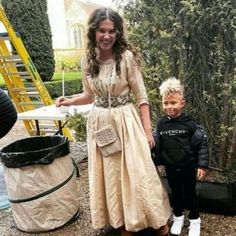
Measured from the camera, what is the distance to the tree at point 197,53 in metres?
2.81

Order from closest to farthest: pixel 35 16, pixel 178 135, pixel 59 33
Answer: pixel 178 135, pixel 35 16, pixel 59 33

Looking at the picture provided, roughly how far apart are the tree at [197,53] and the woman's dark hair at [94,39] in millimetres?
607

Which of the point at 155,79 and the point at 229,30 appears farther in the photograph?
the point at 155,79

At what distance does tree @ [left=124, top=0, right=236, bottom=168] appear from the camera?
9.22 ft

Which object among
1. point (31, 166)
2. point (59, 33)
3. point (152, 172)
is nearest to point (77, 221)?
point (31, 166)

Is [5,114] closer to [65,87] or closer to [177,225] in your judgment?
[177,225]

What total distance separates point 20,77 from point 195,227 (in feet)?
13.7

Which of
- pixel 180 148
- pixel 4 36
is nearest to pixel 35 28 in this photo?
pixel 4 36

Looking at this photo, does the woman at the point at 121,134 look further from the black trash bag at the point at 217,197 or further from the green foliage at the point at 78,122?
the green foliage at the point at 78,122

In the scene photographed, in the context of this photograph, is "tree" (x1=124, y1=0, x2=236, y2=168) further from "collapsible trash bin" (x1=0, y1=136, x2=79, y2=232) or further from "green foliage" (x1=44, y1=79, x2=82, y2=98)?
"green foliage" (x1=44, y1=79, x2=82, y2=98)

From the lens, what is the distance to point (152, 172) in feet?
8.30

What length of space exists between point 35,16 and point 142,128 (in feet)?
38.7

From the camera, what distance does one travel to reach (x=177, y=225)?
2.77m

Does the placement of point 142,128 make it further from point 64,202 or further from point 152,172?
point 64,202
